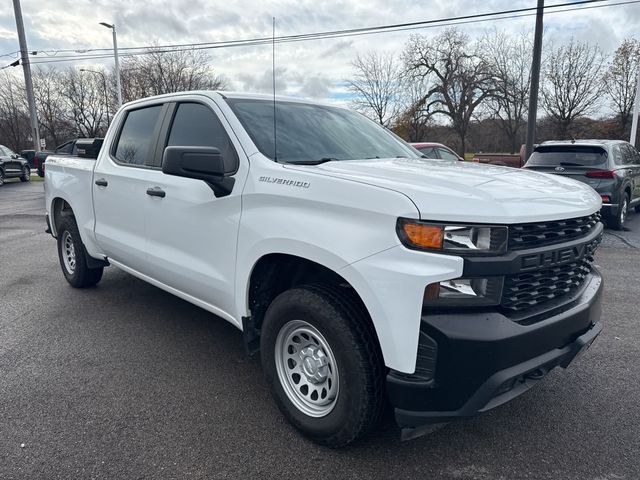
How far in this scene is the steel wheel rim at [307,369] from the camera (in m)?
2.49

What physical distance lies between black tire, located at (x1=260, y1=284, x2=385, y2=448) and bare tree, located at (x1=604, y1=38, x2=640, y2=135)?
38.4 meters

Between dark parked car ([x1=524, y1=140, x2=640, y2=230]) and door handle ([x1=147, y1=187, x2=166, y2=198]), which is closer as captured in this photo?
door handle ([x1=147, y1=187, x2=166, y2=198])

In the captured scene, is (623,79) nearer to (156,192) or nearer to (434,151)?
(434,151)

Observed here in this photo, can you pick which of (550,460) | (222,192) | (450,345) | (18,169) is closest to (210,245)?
(222,192)

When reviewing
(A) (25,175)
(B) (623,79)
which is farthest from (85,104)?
(B) (623,79)

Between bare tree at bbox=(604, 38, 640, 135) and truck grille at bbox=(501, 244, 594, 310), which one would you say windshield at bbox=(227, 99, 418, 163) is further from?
bare tree at bbox=(604, 38, 640, 135)

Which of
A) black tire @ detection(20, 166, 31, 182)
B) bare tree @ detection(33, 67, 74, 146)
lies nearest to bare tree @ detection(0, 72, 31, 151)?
bare tree @ detection(33, 67, 74, 146)

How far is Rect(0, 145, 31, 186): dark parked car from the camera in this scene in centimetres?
2096

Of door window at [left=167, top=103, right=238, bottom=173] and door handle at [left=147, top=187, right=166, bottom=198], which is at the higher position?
door window at [left=167, top=103, right=238, bottom=173]

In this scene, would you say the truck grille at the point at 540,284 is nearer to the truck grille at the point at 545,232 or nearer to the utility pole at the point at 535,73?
the truck grille at the point at 545,232

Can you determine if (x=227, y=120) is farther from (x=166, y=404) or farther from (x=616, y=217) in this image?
(x=616, y=217)

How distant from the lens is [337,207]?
2.29m

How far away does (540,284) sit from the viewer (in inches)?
88.8

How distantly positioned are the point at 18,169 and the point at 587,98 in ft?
119
